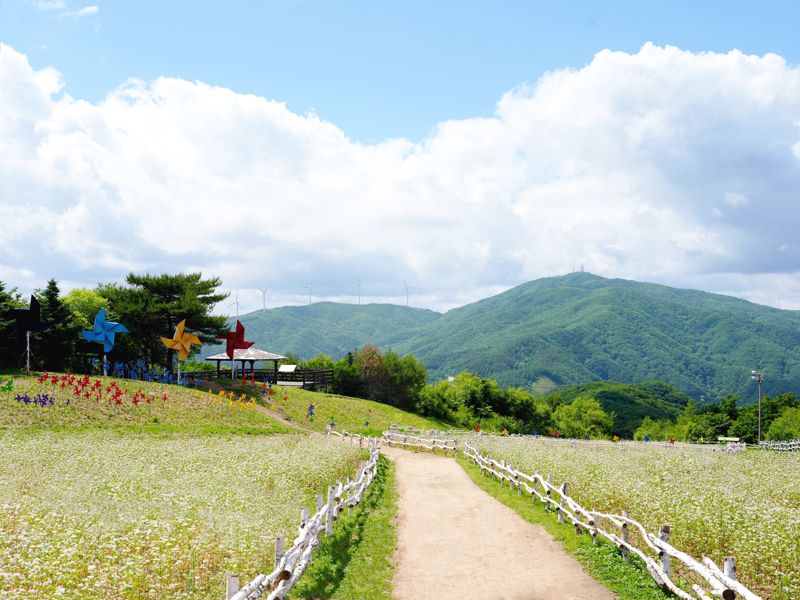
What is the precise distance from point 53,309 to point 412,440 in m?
38.0

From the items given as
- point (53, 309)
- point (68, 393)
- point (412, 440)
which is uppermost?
point (53, 309)

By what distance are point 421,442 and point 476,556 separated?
28658mm

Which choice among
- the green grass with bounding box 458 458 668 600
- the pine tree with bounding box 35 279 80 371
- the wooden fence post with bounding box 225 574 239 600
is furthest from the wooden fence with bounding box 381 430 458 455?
the pine tree with bounding box 35 279 80 371

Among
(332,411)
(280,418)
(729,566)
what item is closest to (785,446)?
(332,411)

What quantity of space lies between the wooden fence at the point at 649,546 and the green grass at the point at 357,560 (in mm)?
5318

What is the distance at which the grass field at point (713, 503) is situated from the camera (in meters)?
13.2

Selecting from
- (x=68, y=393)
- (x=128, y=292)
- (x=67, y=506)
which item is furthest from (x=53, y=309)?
(x=67, y=506)

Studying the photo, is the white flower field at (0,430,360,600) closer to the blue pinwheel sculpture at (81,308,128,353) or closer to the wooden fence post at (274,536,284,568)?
the wooden fence post at (274,536,284,568)

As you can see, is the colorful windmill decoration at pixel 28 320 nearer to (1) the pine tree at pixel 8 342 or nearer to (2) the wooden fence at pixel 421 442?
(1) the pine tree at pixel 8 342

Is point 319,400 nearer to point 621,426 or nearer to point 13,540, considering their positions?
point 13,540

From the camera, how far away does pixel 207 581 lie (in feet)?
37.8

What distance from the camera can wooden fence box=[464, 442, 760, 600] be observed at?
1095cm

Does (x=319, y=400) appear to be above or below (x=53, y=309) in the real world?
below

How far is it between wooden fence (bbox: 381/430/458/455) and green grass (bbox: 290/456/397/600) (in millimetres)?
20401
